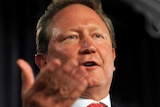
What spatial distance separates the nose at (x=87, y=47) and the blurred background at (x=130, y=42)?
34.1 inches

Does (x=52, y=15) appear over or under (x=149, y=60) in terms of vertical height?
over

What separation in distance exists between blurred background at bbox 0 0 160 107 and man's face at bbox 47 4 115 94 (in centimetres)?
75

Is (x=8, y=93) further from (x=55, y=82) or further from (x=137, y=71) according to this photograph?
(x=55, y=82)

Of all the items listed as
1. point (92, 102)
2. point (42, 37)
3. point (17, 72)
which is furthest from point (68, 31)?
point (17, 72)

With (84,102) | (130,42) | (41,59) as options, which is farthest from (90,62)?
(130,42)

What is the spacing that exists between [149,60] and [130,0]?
1.28 ft

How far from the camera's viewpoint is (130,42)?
2424mm

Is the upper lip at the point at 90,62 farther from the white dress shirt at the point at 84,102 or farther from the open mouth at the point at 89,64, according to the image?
the white dress shirt at the point at 84,102

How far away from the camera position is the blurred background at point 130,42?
6.79 feet

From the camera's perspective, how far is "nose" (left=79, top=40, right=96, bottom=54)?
1.18 meters

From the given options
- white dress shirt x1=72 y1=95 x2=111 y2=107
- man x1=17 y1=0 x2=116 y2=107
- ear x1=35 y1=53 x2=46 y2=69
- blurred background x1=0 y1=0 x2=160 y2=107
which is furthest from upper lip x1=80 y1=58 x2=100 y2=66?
blurred background x1=0 y1=0 x2=160 y2=107

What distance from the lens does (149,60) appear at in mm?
2447

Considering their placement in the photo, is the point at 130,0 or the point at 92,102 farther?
the point at 130,0

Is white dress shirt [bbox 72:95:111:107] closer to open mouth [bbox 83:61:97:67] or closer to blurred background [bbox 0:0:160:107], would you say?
open mouth [bbox 83:61:97:67]
